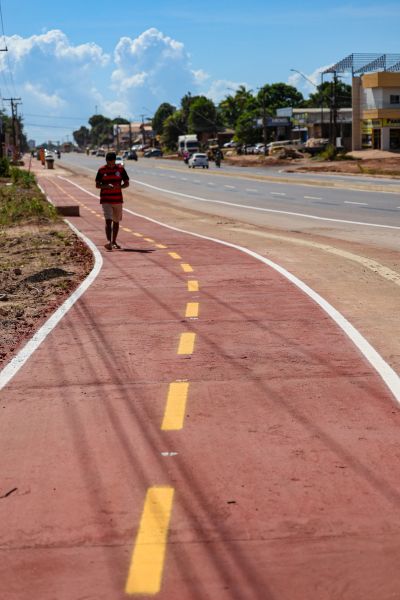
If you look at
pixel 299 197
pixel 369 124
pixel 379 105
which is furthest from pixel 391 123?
pixel 299 197

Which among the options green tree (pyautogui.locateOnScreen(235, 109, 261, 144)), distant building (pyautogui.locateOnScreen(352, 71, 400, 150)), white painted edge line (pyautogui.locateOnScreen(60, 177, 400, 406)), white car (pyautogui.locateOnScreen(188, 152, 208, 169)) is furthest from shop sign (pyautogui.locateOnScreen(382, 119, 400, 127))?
white painted edge line (pyautogui.locateOnScreen(60, 177, 400, 406))

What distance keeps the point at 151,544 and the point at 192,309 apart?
267 inches

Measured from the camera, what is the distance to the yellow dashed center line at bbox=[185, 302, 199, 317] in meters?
10.8

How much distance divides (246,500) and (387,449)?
124cm

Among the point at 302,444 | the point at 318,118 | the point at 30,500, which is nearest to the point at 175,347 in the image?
the point at 302,444

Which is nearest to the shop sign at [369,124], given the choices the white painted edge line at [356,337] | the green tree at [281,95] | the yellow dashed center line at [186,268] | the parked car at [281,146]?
the parked car at [281,146]

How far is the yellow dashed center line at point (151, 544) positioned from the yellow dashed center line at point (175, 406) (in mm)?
1223

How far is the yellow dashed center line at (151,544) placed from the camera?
4004 millimetres

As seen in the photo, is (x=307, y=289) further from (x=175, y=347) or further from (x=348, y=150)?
(x=348, y=150)

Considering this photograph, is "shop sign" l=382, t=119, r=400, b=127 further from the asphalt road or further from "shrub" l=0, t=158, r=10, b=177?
"shrub" l=0, t=158, r=10, b=177

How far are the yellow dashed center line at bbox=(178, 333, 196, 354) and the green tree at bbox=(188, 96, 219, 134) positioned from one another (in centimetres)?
15840

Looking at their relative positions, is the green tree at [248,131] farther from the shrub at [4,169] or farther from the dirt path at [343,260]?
the dirt path at [343,260]

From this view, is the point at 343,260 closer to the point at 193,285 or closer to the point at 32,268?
the point at 193,285

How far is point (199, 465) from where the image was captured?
5.51 meters
